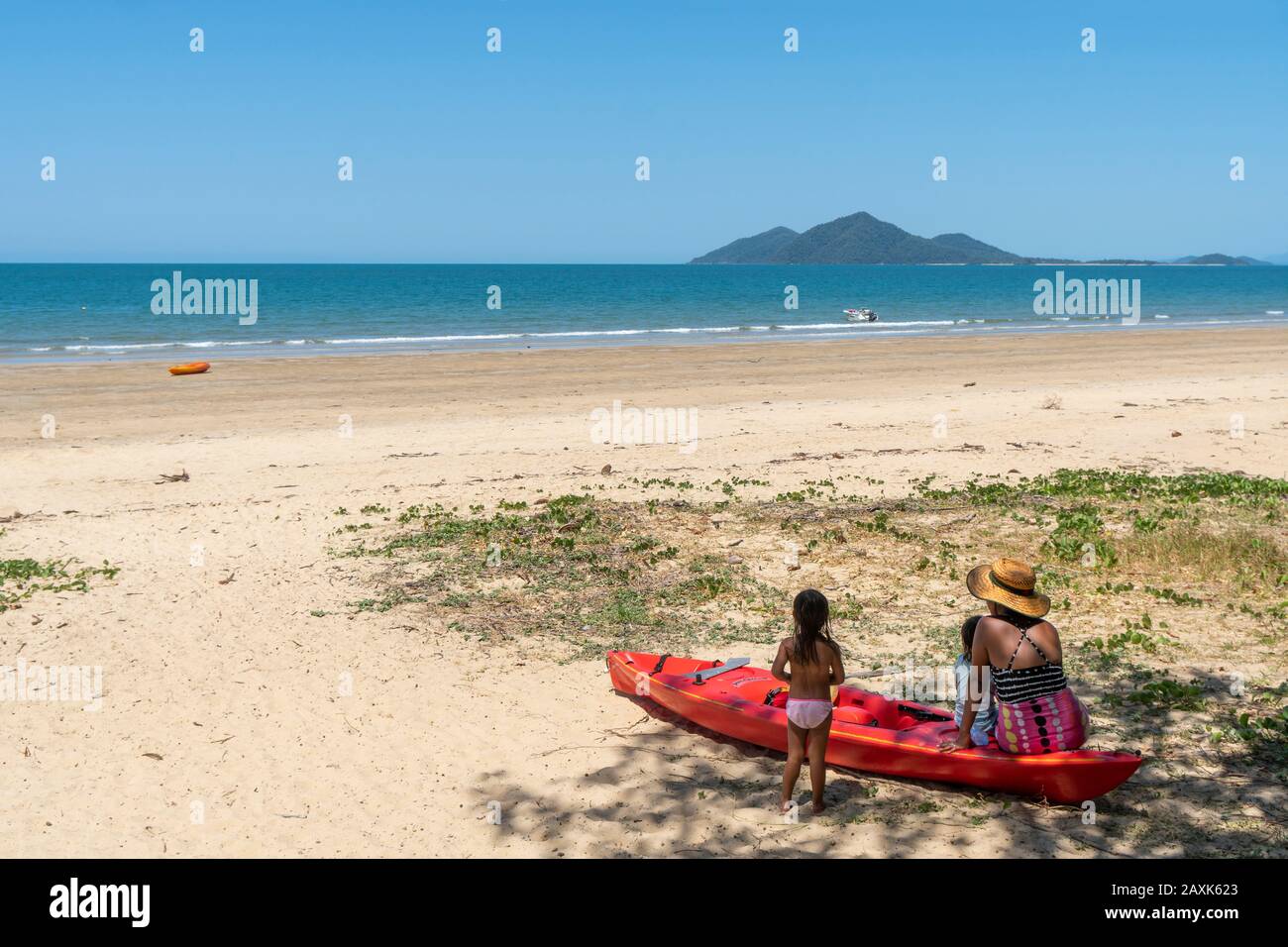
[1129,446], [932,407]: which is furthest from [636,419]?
[1129,446]

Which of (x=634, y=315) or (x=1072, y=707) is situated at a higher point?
(x=634, y=315)

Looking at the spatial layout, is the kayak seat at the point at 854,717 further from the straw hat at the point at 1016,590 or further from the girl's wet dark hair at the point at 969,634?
the straw hat at the point at 1016,590

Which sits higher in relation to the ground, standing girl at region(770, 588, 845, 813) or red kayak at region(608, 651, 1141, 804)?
standing girl at region(770, 588, 845, 813)

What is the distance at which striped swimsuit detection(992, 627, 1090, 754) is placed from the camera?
6.22 meters

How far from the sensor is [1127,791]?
6566mm

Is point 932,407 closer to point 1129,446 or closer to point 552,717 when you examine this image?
point 1129,446

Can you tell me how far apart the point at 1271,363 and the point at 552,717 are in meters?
31.8

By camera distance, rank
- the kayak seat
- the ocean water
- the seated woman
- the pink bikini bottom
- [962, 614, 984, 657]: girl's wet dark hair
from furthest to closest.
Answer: the ocean water → the kayak seat → [962, 614, 984, 657]: girl's wet dark hair → the pink bikini bottom → the seated woman

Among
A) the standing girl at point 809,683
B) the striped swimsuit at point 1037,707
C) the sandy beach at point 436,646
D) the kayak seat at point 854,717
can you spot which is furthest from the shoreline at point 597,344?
the striped swimsuit at point 1037,707

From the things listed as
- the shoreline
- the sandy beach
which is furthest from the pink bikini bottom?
the shoreline

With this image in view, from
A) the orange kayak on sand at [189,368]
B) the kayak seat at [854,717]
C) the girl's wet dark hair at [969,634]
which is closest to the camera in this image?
the girl's wet dark hair at [969,634]

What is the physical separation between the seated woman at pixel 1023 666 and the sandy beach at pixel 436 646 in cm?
47

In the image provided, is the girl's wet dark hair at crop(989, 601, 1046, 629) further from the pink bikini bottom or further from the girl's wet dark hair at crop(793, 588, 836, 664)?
the pink bikini bottom

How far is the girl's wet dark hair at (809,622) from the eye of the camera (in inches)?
245
